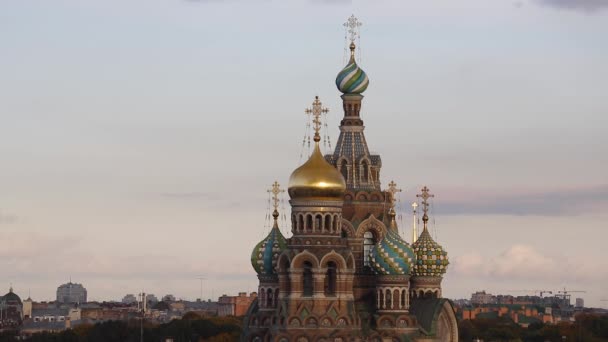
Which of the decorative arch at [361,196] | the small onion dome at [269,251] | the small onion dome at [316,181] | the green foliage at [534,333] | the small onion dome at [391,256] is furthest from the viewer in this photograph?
the green foliage at [534,333]

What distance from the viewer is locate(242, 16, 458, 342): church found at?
69.4 m

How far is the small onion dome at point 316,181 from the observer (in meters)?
69.7

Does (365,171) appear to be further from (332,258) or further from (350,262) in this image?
(332,258)

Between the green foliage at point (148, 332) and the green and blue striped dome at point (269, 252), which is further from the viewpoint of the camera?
the green foliage at point (148, 332)

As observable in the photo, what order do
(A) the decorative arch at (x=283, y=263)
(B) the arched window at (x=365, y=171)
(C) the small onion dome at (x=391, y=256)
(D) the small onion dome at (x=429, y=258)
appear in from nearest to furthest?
(A) the decorative arch at (x=283, y=263), (C) the small onion dome at (x=391, y=256), (B) the arched window at (x=365, y=171), (D) the small onion dome at (x=429, y=258)

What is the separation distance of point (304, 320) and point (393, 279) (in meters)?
4.84

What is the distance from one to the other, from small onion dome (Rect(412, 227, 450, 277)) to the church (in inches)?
1.6

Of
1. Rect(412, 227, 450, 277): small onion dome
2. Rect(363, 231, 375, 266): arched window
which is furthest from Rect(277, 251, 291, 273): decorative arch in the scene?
Rect(412, 227, 450, 277): small onion dome

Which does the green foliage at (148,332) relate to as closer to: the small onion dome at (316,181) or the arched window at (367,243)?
the arched window at (367,243)

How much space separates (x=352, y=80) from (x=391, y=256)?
7372 mm

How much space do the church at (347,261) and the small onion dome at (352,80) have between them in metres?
0.04

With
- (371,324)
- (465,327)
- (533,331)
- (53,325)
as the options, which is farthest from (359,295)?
(53,325)

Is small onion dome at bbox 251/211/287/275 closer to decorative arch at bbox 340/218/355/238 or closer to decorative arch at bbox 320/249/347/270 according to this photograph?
decorative arch at bbox 340/218/355/238

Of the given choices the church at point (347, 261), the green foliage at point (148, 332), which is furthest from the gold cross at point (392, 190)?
the green foliage at point (148, 332)
